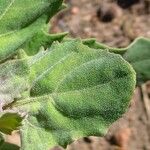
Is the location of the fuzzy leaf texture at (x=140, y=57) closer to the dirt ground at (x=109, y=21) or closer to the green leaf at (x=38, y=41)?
the green leaf at (x=38, y=41)

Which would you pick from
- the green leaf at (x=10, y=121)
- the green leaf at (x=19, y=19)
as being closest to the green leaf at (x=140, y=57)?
the green leaf at (x=19, y=19)

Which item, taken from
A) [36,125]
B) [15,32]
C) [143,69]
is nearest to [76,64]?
[36,125]

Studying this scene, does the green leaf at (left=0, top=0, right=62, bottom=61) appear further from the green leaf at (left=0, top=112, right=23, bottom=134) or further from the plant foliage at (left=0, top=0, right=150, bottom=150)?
the green leaf at (left=0, top=112, right=23, bottom=134)

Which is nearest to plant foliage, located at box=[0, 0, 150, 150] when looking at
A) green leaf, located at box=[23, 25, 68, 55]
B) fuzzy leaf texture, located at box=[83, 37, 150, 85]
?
green leaf, located at box=[23, 25, 68, 55]

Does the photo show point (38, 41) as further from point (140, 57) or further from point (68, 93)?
point (68, 93)

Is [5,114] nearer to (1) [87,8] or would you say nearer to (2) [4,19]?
(2) [4,19]

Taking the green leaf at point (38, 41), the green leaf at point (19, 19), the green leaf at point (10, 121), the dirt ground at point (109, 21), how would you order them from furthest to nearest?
the dirt ground at point (109, 21) < the green leaf at point (38, 41) < the green leaf at point (19, 19) < the green leaf at point (10, 121)
